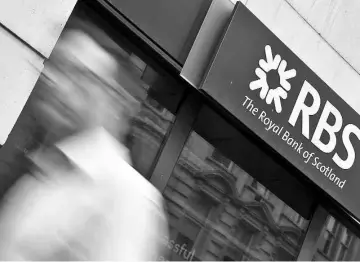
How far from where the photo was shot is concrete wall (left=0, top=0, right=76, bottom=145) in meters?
3.90

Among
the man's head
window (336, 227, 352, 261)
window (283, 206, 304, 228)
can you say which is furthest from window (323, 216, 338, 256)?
the man's head

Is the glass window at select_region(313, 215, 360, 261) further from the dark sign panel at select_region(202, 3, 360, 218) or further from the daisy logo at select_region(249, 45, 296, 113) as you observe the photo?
the daisy logo at select_region(249, 45, 296, 113)

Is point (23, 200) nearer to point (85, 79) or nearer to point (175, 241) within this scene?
point (85, 79)

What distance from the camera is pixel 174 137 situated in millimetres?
5047

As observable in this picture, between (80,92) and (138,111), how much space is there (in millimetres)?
560

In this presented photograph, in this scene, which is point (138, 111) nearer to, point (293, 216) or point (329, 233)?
point (293, 216)

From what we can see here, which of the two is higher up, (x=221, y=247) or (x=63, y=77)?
(x=63, y=77)

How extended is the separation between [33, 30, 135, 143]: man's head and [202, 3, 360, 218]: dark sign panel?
776mm

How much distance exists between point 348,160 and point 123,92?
2.56 m

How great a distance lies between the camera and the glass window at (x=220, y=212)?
510 cm

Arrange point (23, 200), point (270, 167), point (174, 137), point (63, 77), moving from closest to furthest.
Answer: point (23, 200) < point (63, 77) < point (174, 137) < point (270, 167)

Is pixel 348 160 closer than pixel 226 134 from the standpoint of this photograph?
No

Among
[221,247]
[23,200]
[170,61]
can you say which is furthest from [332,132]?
[23,200]

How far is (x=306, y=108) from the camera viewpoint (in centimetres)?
552
